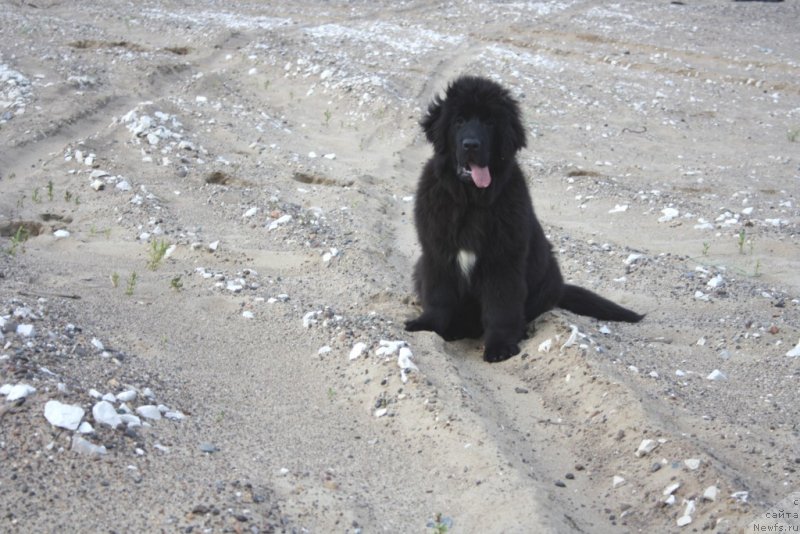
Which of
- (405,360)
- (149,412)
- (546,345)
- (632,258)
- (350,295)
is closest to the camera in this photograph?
(149,412)

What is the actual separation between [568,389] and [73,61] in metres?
9.04

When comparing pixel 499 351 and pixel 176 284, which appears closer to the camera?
pixel 499 351

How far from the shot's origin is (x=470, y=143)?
5660 millimetres

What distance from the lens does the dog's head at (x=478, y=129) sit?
18.9 feet

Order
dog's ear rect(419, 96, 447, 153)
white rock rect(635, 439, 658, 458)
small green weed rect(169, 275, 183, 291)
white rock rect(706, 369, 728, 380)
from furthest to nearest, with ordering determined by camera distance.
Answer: small green weed rect(169, 275, 183, 291) → dog's ear rect(419, 96, 447, 153) → white rock rect(706, 369, 728, 380) → white rock rect(635, 439, 658, 458)

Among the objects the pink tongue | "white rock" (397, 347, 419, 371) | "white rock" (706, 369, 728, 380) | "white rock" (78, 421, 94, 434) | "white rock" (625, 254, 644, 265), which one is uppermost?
the pink tongue

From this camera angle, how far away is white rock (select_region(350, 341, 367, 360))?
5348 millimetres

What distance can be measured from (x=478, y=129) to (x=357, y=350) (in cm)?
152

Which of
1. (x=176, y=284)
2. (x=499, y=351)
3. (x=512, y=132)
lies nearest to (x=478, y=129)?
(x=512, y=132)

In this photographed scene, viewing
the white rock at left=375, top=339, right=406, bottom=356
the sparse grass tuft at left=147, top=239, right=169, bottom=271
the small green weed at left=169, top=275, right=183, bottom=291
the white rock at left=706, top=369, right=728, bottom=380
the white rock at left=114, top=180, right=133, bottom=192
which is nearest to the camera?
the white rock at left=375, top=339, right=406, bottom=356

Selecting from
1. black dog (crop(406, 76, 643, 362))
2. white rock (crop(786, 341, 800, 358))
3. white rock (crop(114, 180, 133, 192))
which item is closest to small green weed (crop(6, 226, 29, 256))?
white rock (crop(114, 180, 133, 192))

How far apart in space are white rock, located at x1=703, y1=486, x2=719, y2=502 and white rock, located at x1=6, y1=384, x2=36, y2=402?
9.43ft

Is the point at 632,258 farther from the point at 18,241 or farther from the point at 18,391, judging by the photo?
the point at 18,391

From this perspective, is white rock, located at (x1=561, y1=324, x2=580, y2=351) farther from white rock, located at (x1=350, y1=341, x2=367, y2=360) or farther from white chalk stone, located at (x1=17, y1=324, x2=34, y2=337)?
white chalk stone, located at (x1=17, y1=324, x2=34, y2=337)
